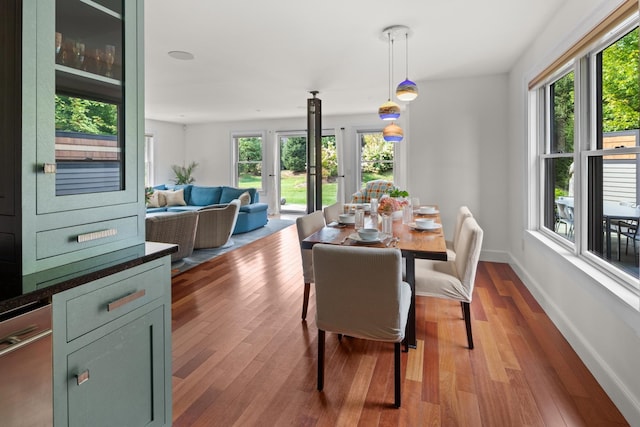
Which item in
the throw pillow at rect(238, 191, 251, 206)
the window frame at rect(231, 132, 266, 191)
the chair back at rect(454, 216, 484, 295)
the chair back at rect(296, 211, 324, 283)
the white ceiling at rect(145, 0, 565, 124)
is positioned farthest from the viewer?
the window frame at rect(231, 132, 266, 191)

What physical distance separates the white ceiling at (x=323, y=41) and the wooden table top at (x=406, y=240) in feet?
5.87

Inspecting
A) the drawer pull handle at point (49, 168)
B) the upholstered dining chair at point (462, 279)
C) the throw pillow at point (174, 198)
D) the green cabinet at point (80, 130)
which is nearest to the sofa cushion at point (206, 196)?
the throw pillow at point (174, 198)

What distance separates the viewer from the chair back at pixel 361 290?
180cm

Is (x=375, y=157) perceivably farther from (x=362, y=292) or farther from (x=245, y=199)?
(x=362, y=292)

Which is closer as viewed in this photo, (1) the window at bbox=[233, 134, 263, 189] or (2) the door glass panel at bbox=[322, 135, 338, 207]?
(2) the door glass panel at bbox=[322, 135, 338, 207]

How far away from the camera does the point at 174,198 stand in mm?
7891

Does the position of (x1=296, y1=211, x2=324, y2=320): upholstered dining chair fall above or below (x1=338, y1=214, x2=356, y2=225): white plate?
below

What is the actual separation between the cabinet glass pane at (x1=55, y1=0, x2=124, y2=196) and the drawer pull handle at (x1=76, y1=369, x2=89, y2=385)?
1.90ft

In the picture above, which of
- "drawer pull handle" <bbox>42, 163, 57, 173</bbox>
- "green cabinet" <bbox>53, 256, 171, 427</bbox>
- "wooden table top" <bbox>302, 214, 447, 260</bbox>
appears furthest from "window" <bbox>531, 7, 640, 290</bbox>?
"drawer pull handle" <bbox>42, 163, 57, 173</bbox>

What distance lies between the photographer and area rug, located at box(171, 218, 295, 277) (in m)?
4.45

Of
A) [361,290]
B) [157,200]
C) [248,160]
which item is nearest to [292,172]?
[248,160]

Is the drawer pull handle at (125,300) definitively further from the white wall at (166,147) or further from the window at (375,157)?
the white wall at (166,147)

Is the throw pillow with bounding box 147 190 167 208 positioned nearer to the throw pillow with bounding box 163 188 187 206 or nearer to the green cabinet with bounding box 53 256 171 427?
the throw pillow with bounding box 163 188 187 206

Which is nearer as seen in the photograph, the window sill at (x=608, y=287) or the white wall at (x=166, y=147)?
the window sill at (x=608, y=287)
